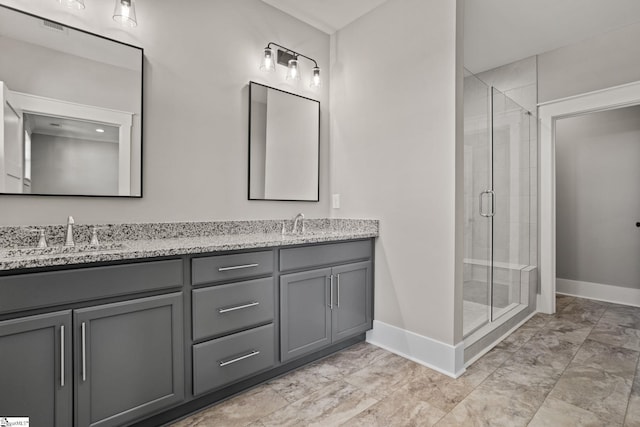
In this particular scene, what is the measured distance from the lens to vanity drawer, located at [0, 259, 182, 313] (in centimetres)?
119

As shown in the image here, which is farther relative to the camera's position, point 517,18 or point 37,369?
point 517,18

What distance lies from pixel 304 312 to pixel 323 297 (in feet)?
0.58

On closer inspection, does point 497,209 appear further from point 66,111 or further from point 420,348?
point 66,111

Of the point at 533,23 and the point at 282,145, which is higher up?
the point at 533,23

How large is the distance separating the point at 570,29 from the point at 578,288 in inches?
114

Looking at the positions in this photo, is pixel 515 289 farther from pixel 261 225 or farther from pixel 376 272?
pixel 261 225

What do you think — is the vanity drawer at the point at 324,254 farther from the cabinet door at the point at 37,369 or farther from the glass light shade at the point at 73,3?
the glass light shade at the point at 73,3

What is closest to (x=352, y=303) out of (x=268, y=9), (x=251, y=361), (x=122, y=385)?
(x=251, y=361)

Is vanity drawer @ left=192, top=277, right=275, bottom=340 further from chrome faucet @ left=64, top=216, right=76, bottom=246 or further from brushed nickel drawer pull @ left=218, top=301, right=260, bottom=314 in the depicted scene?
chrome faucet @ left=64, top=216, right=76, bottom=246

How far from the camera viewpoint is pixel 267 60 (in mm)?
2418

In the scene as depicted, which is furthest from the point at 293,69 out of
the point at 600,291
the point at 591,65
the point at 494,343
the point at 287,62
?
the point at 600,291

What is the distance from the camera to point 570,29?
9.61 feet

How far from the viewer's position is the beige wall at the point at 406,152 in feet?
6.99

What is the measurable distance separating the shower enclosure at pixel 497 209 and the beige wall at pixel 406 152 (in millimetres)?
335
